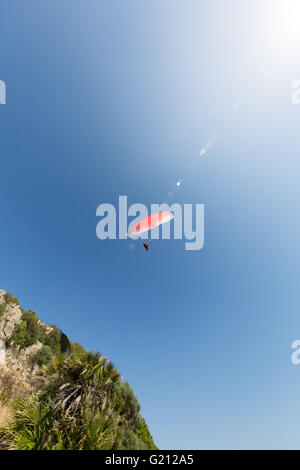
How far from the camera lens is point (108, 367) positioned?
9344 millimetres

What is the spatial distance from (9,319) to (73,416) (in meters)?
17.7

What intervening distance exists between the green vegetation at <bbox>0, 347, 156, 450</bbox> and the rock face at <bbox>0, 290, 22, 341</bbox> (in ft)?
44.8

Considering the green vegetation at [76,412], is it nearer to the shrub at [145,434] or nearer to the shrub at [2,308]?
the shrub at [145,434]

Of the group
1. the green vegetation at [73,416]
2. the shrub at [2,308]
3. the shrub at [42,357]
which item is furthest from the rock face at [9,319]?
the green vegetation at [73,416]

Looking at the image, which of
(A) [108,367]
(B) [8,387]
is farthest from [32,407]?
(B) [8,387]

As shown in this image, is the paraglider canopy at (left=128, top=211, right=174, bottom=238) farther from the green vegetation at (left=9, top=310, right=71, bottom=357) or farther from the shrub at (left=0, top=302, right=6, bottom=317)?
the shrub at (left=0, top=302, right=6, bottom=317)

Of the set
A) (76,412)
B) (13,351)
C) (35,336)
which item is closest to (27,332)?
(35,336)

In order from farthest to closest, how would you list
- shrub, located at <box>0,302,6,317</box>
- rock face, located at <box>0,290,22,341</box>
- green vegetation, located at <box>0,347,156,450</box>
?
1. shrub, located at <box>0,302,6,317</box>
2. rock face, located at <box>0,290,22,341</box>
3. green vegetation, located at <box>0,347,156,450</box>

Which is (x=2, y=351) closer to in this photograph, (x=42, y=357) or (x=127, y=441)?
(x=42, y=357)

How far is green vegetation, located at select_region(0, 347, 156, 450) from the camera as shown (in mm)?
5945

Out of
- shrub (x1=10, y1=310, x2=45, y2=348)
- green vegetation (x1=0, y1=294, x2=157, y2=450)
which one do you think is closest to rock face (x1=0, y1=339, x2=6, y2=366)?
shrub (x1=10, y1=310, x2=45, y2=348)

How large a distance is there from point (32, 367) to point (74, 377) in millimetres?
14321

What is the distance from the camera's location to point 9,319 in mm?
19219
